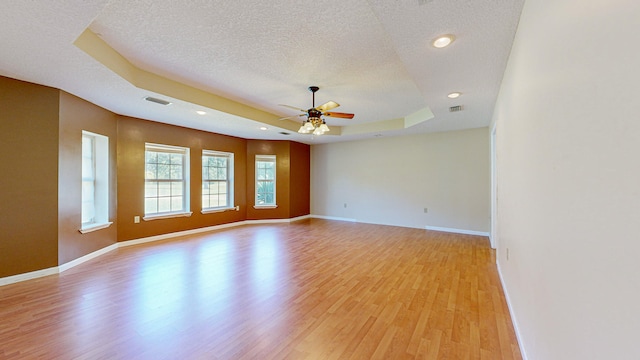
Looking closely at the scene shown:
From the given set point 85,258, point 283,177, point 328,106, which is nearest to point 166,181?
point 85,258

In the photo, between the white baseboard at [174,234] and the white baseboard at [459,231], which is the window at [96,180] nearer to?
the white baseboard at [174,234]

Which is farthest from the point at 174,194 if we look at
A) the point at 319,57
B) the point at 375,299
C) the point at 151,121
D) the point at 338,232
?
the point at 375,299

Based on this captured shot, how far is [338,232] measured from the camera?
6098 millimetres

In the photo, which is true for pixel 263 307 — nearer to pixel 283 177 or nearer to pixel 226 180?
pixel 226 180

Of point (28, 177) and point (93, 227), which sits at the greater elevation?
point (28, 177)

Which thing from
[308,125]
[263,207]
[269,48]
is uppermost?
[269,48]

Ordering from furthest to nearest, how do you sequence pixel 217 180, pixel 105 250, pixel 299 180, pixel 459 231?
1. pixel 299 180
2. pixel 217 180
3. pixel 459 231
4. pixel 105 250

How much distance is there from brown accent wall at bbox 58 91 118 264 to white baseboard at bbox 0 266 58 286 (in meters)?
0.15

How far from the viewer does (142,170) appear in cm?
502

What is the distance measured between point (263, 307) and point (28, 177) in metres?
3.51

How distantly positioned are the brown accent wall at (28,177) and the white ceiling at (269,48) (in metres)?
0.32

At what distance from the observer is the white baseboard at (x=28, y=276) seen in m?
3.04

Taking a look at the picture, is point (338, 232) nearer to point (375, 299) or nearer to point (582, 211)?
point (375, 299)

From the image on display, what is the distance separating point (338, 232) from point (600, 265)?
17.9 ft
